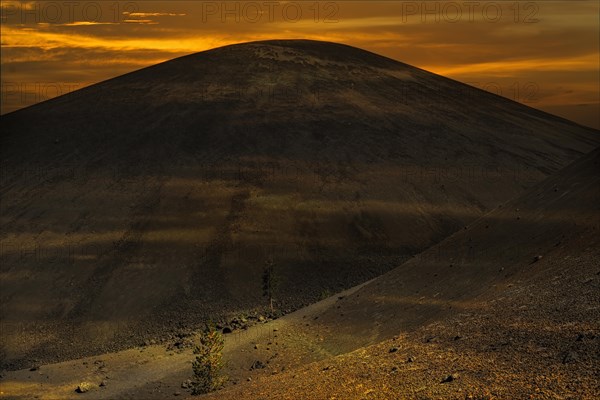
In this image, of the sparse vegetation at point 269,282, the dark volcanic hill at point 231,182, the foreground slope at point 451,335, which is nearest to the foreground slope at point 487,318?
the foreground slope at point 451,335

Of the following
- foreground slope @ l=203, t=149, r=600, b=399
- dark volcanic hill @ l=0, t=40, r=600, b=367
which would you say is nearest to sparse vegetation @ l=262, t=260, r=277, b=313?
dark volcanic hill @ l=0, t=40, r=600, b=367

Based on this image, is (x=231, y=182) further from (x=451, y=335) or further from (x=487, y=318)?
(x=451, y=335)

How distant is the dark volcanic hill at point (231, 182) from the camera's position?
49.0 m

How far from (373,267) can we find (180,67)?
139 ft

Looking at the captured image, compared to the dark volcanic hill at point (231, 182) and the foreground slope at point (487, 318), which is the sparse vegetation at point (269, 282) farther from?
the foreground slope at point (487, 318)

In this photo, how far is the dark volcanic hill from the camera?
161ft

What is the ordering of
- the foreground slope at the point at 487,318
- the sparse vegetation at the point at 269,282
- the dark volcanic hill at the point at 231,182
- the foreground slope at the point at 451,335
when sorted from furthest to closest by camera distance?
1. the dark volcanic hill at the point at 231,182
2. the sparse vegetation at the point at 269,282
3. the foreground slope at the point at 451,335
4. the foreground slope at the point at 487,318

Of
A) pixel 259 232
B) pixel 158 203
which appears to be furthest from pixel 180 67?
pixel 259 232

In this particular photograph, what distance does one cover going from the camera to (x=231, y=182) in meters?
60.9

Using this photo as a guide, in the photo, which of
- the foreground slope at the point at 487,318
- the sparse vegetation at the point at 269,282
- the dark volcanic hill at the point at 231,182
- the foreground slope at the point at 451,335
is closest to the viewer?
the foreground slope at the point at 487,318

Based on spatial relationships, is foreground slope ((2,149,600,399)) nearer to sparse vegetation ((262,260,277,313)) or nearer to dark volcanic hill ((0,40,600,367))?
sparse vegetation ((262,260,277,313))

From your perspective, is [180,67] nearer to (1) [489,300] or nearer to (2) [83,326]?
(2) [83,326]

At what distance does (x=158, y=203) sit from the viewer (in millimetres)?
58750

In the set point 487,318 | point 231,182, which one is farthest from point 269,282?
point 487,318
